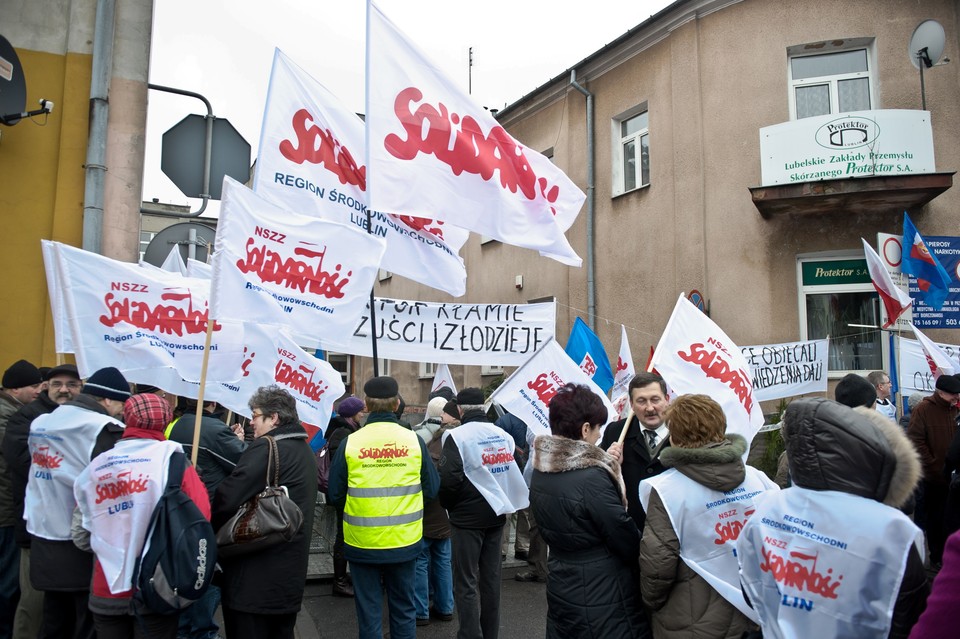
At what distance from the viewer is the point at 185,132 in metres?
6.81

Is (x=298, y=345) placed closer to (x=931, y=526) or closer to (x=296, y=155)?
(x=296, y=155)

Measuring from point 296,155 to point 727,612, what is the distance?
4.51m

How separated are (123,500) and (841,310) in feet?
35.6

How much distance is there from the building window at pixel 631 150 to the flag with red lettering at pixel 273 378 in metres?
9.77

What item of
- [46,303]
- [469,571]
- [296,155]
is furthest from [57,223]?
[469,571]

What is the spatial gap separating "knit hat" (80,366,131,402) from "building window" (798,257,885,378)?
10.1m

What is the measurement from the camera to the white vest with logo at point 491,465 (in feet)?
17.5

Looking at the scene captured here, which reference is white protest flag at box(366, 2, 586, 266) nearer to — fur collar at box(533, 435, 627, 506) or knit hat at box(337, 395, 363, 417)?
knit hat at box(337, 395, 363, 417)

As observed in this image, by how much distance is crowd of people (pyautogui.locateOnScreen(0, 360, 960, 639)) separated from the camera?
7.50 feet

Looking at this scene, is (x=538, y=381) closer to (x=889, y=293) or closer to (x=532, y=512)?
(x=532, y=512)

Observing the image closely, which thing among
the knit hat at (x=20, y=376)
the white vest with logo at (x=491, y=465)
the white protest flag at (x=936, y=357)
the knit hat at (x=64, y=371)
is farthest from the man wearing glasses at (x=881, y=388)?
the knit hat at (x=20, y=376)

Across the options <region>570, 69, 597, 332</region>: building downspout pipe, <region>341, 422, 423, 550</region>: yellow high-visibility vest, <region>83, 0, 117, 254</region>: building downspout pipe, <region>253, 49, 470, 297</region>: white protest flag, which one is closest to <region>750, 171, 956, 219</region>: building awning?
<region>570, 69, 597, 332</region>: building downspout pipe

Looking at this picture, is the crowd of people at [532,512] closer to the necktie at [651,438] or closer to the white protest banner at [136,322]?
the necktie at [651,438]

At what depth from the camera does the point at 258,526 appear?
386cm
